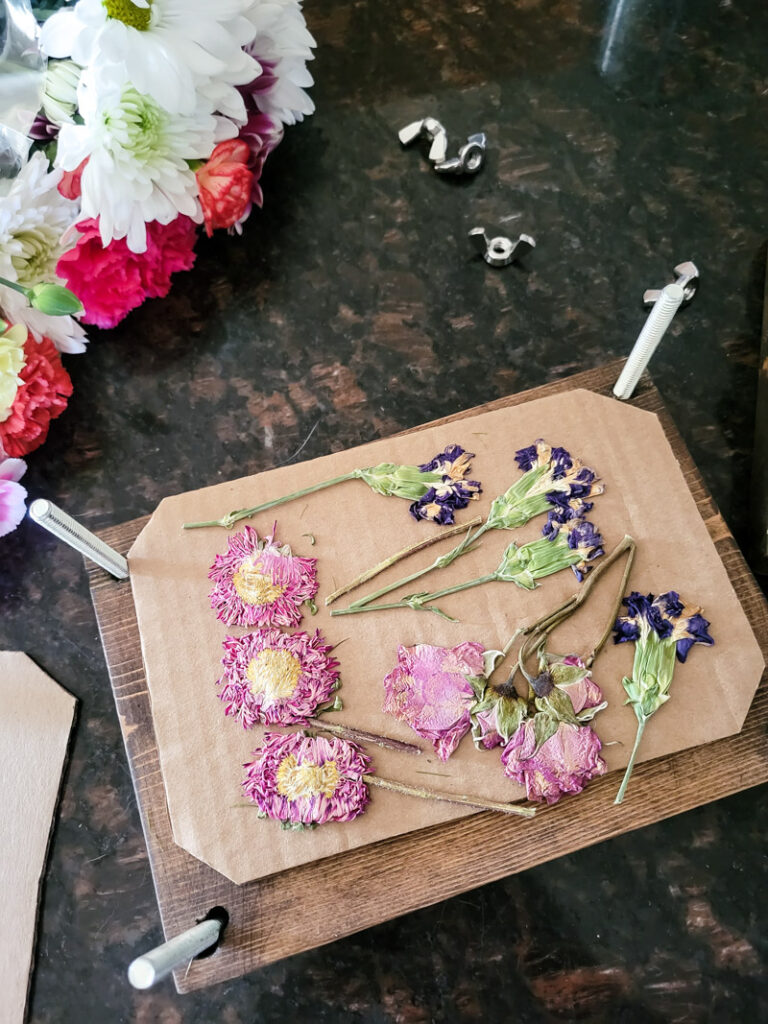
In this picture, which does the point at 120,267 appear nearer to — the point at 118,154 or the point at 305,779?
the point at 118,154

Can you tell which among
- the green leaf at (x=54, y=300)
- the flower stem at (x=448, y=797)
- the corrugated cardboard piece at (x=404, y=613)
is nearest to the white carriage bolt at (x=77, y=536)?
the corrugated cardboard piece at (x=404, y=613)

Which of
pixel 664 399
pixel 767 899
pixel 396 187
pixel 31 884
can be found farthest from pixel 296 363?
pixel 767 899

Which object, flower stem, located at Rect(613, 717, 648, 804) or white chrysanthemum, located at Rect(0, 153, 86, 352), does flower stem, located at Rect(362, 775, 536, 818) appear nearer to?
flower stem, located at Rect(613, 717, 648, 804)

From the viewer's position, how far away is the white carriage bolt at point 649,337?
1.88 ft

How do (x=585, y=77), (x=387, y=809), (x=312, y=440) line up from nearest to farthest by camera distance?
(x=387, y=809), (x=312, y=440), (x=585, y=77)

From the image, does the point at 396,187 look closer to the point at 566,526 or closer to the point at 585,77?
the point at 585,77

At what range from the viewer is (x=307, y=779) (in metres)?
0.56

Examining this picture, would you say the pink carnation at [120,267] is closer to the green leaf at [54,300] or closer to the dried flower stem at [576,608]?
the green leaf at [54,300]

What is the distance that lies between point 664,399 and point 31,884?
664 millimetres

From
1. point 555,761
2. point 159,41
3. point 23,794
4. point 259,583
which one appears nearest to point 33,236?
point 159,41

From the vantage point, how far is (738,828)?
2.11ft

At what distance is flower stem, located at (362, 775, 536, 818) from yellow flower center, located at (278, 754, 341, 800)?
0.02m

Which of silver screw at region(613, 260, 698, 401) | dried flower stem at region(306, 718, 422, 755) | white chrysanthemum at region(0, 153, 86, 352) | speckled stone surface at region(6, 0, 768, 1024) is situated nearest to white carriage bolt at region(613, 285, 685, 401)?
silver screw at region(613, 260, 698, 401)

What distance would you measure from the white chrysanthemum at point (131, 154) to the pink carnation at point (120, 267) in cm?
3
